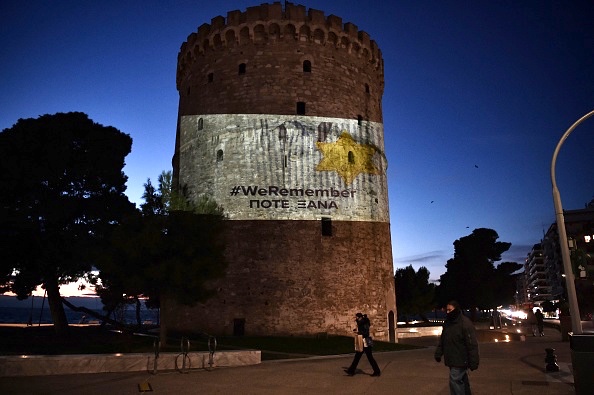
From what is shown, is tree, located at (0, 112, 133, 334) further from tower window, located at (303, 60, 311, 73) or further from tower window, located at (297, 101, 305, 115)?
tower window, located at (303, 60, 311, 73)

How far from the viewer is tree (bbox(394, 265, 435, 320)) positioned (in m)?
45.7

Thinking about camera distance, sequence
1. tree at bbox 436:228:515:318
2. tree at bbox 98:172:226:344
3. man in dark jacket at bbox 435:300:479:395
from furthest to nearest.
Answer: tree at bbox 436:228:515:318, tree at bbox 98:172:226:344, man in dark jacket at bbox 435:300:479:395

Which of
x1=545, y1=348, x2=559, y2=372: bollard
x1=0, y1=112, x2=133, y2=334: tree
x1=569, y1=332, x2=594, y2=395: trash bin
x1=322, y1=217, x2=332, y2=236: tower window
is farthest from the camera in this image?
x1=322, y1=217, x2=332, y2=236: tower window

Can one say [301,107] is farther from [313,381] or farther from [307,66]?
[313,381]

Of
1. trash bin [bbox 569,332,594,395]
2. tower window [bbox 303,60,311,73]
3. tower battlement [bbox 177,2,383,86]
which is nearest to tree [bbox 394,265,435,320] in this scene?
tower battlement [bbox 177,2,383,86]

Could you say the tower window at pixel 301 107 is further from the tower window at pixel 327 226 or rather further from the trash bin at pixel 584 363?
the trash bin at pixel 584 363

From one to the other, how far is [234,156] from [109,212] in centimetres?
688

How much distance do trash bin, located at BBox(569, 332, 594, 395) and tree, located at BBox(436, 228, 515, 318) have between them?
4850 centimetres

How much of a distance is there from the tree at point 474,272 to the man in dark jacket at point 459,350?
49299 mm

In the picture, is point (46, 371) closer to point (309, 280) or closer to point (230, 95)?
point (309, 280)

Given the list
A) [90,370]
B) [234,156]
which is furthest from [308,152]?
[90,370]

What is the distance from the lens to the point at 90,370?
10.7m

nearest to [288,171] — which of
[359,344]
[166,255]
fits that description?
[166,255]

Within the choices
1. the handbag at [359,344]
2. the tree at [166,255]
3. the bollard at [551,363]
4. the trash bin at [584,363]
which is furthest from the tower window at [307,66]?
the trash bin at [584,363]
